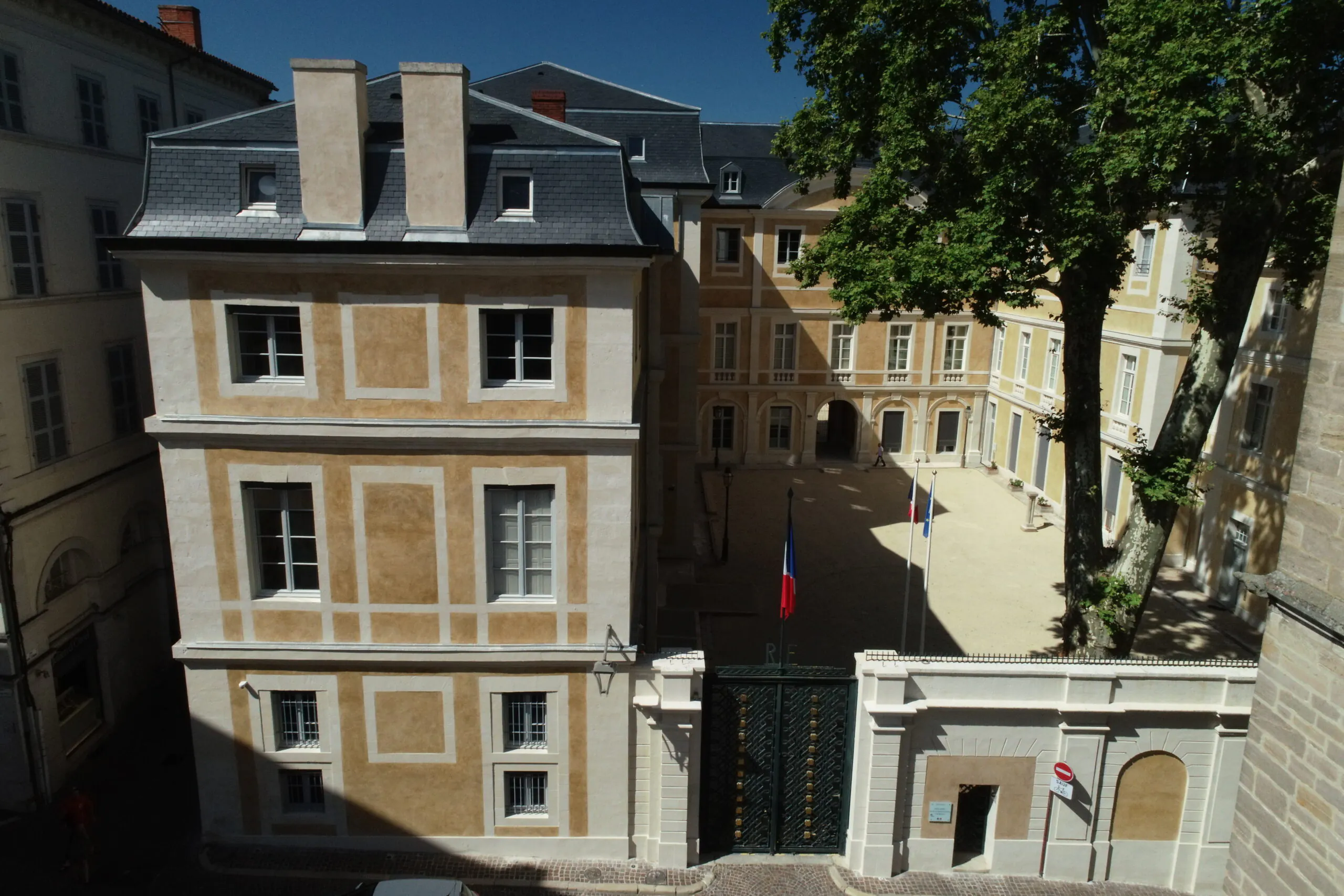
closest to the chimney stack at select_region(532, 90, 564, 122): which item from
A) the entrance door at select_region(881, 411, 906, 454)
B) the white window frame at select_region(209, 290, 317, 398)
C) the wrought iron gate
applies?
the white window frame at select_region(209, 290, 317, 398)

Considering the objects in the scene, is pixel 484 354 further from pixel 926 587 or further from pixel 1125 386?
pixel 1125 386

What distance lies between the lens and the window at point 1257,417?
23250 mm

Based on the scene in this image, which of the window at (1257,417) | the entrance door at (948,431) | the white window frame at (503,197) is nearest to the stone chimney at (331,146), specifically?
the white window frame at (503,197)

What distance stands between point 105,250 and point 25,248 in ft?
8.78

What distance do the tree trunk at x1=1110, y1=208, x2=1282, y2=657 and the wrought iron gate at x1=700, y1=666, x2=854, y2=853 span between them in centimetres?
562

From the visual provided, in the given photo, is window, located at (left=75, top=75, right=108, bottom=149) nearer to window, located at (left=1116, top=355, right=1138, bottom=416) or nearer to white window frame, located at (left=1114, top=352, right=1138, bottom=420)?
white window frame, located at (left=1114, top=352, right=1138, bottom=420)

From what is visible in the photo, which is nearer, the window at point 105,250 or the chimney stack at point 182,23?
the window at point 105,250

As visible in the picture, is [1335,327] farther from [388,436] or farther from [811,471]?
[811,471]

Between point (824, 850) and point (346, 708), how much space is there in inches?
315

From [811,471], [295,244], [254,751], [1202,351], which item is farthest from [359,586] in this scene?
[811,471]

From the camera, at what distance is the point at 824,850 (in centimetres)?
1476

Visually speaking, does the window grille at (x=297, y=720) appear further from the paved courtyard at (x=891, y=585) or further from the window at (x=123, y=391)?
the window at (x=123, y=391)

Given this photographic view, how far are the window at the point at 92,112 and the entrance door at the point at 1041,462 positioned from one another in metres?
30.1

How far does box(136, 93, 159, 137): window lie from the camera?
780 inches
